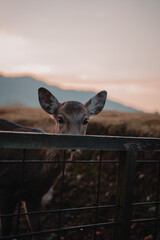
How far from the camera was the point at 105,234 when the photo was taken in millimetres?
5371

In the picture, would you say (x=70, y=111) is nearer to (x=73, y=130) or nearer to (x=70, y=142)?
(x=73, y=130)

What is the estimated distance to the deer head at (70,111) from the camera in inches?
158

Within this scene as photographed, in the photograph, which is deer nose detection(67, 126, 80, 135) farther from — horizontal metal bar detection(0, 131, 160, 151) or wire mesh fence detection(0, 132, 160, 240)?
horizontal metal bar detection(0, 131, 160, 151)

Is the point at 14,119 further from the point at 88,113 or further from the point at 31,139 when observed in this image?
the point at 31,139

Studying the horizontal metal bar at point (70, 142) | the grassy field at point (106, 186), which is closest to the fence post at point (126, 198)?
the horizontal metal bar at point (70, 142)

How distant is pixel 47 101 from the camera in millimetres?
4465

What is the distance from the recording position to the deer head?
4004 millimetres

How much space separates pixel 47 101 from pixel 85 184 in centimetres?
350

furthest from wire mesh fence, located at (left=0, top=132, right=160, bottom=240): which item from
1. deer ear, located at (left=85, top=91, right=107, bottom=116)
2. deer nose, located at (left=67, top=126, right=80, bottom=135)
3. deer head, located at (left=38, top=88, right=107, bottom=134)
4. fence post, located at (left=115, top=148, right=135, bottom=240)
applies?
deer ear, located at (left=85, top=91, right=107, bottom=116)

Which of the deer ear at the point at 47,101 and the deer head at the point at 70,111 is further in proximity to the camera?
the deer ear at the point at 47,101

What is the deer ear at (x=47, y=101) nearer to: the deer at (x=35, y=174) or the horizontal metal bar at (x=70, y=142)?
the deer at (x=35, y=174)

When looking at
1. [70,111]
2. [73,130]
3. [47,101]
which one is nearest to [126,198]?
[73,130]

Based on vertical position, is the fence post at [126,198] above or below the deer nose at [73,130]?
below

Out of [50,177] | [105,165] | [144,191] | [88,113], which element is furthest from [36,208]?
[105,165]
